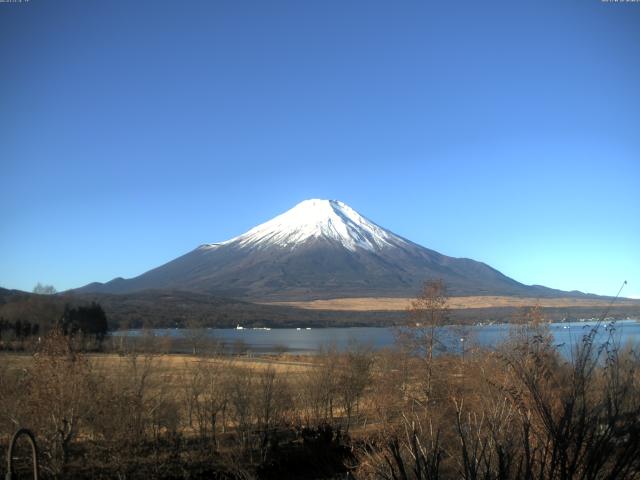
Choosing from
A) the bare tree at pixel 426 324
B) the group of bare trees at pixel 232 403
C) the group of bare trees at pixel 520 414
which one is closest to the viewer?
→ the group of bare trees at pixel 520 414

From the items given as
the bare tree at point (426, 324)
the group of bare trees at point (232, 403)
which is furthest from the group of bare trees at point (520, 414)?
the group of bare trees at point (232, 403)

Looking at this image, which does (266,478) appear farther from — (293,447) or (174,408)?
(174,408)

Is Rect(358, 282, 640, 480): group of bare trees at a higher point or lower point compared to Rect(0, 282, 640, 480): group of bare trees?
higher

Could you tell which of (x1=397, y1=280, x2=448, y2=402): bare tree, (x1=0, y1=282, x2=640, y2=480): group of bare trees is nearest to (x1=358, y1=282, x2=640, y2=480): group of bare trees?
(x1=397, y1=280, x2=448, y2=402): bare tree

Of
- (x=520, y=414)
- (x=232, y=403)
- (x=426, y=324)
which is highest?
(x=520, y=414)

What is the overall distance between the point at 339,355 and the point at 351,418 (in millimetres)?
4218

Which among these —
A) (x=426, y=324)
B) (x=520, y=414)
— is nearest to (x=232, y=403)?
(x=426, y=324)

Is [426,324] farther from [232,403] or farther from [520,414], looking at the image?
[520,414]

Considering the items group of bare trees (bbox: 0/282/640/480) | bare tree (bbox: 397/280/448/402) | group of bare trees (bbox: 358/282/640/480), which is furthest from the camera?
bare tree (bbox: 397/280/448/402)

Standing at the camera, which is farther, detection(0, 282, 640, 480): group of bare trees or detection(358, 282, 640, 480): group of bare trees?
detection(0, 282, 640, 480): group of bare trees

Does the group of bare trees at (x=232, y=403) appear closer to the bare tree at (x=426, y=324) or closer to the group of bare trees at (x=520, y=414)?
the bare tree at (x=426, y=324)

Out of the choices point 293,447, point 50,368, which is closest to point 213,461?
point 293,447

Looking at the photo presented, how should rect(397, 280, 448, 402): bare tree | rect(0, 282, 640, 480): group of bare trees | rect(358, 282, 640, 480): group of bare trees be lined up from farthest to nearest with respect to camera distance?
rect(397, 280, 448, 402): bare tree → rect(0, 282, 640, 480): group of bare trees → rect(358, 282, 640, 480): group of bare trees

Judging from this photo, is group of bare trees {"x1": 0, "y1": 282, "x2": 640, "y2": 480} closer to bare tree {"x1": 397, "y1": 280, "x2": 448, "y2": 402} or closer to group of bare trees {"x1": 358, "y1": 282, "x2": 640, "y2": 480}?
bare tree {"x1": 397, "y1": 280, "x2": 448, "y2": 402}
